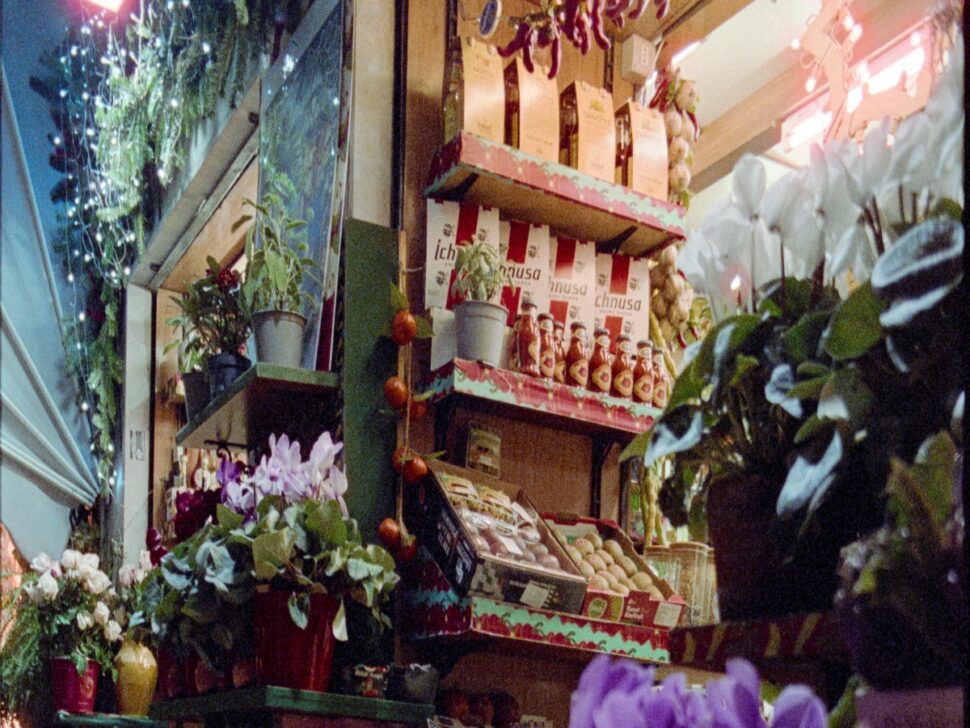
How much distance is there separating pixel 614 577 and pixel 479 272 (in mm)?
830

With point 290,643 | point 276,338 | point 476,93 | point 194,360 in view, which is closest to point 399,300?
point 276,338

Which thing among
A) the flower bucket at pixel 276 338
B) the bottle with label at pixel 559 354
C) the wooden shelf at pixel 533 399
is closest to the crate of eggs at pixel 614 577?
the wooden shelf at pixel 533 399

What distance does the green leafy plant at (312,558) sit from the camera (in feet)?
7.20

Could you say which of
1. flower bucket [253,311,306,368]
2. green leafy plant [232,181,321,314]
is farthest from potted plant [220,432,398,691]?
green leafy plant [232,181,321,314]

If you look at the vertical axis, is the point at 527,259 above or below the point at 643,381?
above

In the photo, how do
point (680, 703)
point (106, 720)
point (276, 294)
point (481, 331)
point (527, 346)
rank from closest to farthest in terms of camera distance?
point (680, 703) < point (481, 331) < point (527, 346) < point (276, 294) < point (106, 720)

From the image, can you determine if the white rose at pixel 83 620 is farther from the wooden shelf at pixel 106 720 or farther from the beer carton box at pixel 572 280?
the beer carton box at pixel 572 280

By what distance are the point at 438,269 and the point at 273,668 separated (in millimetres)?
1151

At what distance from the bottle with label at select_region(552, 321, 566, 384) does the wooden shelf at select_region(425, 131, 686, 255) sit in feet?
1.16

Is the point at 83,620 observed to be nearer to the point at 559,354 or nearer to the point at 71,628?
the point at 71,628

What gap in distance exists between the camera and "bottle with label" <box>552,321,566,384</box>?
276 cm

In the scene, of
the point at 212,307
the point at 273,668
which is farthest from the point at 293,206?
the point at 273,668

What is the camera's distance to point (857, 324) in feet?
2.86

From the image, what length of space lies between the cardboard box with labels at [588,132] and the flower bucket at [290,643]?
1.41 metres
